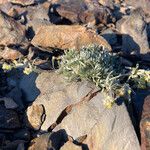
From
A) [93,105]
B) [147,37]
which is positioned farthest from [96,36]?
[93,105]

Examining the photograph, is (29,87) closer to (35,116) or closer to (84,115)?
(35,116)

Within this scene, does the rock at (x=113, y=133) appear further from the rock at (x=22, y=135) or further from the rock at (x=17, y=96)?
the rock at (x=17, y=96)

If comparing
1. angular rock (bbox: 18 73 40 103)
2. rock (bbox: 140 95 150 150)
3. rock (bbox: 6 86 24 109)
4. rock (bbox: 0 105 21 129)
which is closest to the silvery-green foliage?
rock (bbox: 140 95 150 150)

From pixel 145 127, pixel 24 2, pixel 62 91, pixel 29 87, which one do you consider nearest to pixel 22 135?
pixel 62 91

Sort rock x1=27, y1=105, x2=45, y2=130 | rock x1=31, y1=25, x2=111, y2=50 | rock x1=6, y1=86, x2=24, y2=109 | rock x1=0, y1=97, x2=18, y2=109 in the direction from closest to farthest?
rock x1=27, y1=105, x2=45, y2=130 → rock x1=0, y1=97, x2=18, y2=109 → rock x1=6, y1=86, x2=24, y2=109 → rock x1=31, y1=25, x2=111, y2=50

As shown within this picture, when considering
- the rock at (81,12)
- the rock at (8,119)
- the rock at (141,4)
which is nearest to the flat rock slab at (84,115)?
the rock at (8,119)

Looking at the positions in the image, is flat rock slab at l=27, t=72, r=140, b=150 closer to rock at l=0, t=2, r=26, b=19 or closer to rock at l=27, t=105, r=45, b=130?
rock at l=27, t=105, r=45, b=130
